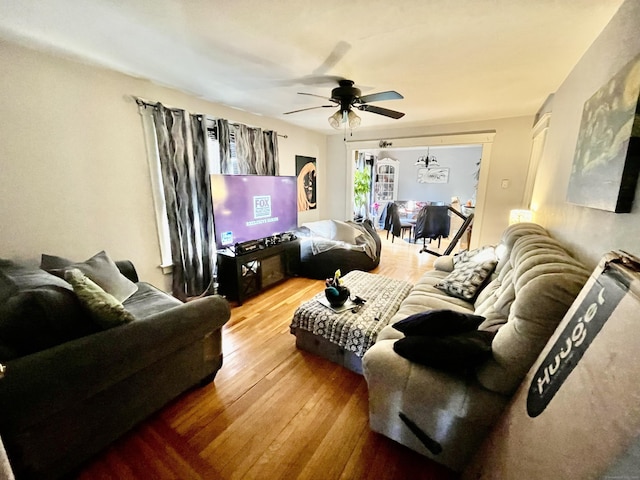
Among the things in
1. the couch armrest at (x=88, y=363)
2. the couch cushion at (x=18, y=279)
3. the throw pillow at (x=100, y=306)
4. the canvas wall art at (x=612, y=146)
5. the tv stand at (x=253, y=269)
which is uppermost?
the canvas wall art at (x=612, y=146)

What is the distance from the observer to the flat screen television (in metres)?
2.77

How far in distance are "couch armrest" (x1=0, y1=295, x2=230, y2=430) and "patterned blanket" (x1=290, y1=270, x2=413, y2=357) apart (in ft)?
2.43

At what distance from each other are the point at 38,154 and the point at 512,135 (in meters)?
5.01

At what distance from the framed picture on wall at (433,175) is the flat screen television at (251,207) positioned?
519 centimetres

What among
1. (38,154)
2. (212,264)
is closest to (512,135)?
(212,264)

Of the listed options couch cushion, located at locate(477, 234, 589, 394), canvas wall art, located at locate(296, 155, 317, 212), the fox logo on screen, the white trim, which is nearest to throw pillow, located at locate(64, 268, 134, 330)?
couch cushion, located at locate(477, 234, 589, 394)

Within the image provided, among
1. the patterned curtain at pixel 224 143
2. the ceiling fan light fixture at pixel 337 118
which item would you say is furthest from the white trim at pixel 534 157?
the patterned curtain at pixel 224 143

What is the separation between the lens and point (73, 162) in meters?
2.02

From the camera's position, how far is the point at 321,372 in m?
1.86

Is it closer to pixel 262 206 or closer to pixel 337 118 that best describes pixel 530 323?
pixel 337 118

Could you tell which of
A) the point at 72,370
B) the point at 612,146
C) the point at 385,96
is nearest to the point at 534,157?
the point at 385,96

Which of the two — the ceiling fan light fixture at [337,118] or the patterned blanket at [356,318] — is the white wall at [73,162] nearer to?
the ceiling fan light fixture at [337,118]

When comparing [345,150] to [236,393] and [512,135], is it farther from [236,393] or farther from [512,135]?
[236,393]

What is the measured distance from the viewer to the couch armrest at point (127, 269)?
2252mm
